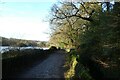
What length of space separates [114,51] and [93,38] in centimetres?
614

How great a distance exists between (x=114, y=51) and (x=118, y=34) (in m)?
1.06

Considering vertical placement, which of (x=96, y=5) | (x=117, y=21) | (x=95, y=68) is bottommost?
(x=95, y=68)

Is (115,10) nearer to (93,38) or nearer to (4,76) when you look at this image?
(93,38)

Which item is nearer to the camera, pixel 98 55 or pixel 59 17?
pixel 98 55

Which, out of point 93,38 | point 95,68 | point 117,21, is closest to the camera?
point 117,21

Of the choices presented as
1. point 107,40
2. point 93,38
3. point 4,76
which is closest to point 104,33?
point 107,40

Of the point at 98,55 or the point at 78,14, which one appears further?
the point at 78,14

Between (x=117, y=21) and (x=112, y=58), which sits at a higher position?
(x=117, y=21)

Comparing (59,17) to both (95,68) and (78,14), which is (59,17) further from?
(95,68)

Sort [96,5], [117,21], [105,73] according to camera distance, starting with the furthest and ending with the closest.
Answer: [96,5], [105,73], [117,21]

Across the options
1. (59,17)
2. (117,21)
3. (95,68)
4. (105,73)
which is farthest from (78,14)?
(117,21)

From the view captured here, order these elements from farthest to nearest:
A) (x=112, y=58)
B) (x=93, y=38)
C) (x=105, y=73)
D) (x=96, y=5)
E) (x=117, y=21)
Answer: (x=96, y=5) → (x=93, y=38) → (x=105, y=73) → (x=112, y=58) → (x=117, y=21)

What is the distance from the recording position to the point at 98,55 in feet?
66.0

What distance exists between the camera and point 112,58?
53.9 ft
